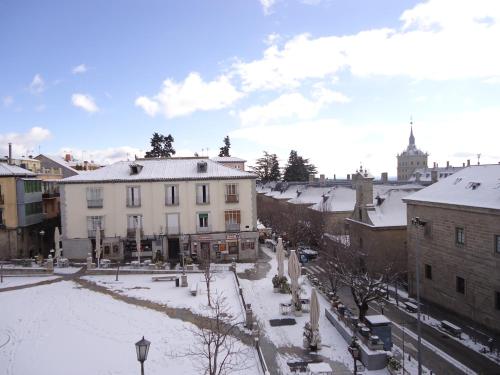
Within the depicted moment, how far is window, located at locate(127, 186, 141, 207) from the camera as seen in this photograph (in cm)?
3638

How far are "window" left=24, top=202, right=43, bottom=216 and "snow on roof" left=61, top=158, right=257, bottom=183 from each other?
4.54 meters

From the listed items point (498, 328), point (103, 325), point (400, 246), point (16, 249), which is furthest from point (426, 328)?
point (16, 249)

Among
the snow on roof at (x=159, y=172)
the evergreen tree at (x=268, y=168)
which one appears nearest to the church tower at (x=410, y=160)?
the evergreen tree at (x=268, y=168)

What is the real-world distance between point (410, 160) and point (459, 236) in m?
137

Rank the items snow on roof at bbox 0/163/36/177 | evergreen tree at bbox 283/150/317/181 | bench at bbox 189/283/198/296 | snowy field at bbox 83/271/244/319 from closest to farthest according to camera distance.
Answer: snowy field at bbox 83/271/244/319 < bench at bbox 189/283/198/296 < snow on roof at bbox 0/163/36/177 < evergreen tree at bbox 283/150/317/181

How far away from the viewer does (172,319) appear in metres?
20.7

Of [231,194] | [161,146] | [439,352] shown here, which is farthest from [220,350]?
[161,146]

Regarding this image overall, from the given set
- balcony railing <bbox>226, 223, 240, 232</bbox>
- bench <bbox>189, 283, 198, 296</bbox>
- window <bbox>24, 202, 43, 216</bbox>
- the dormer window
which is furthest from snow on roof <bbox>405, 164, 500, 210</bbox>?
window <bbox>24, 202, 43, 216</bbox>

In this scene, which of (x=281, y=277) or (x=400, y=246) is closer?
(x=281, y=277)

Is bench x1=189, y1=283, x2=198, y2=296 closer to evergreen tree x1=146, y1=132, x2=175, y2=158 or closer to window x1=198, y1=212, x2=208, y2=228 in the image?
window x1=198, y1=212, x2=208, y2=228

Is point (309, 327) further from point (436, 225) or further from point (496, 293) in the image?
point (436, 225)

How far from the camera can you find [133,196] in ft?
120

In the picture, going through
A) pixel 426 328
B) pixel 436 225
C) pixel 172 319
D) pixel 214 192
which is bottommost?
pixel 426 328

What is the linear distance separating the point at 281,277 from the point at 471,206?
39.3ft
